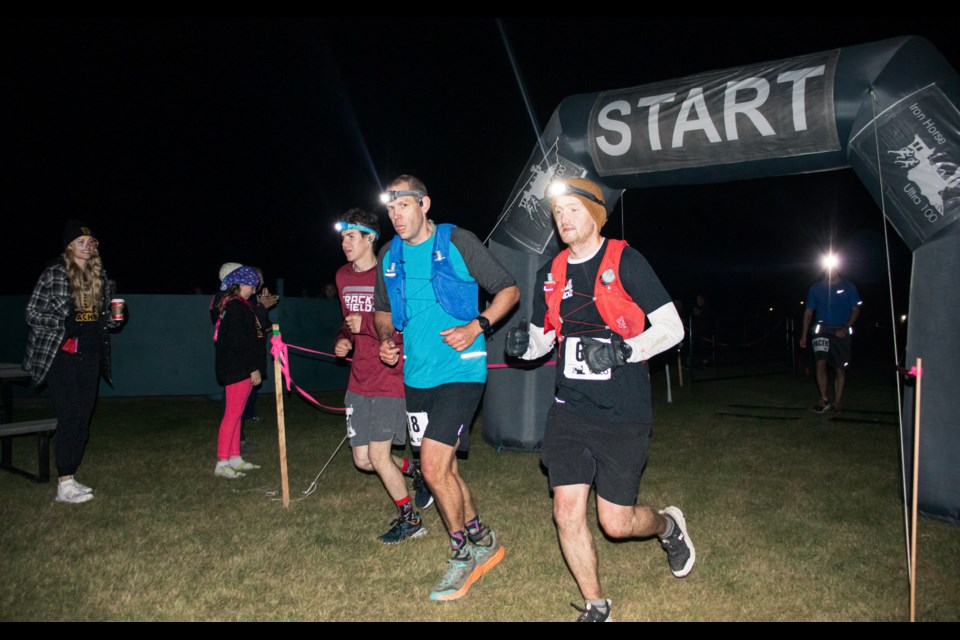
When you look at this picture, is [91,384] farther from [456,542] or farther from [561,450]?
[561,450]

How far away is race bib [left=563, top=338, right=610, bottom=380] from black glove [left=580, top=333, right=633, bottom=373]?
3.7 inches

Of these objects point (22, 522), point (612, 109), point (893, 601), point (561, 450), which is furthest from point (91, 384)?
point (893, 601)

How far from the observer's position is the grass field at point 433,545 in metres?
3.65

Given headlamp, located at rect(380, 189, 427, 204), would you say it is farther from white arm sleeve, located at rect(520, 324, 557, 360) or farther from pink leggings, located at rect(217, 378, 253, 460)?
pink leggings, located at rect(217, 378, 253, 460)

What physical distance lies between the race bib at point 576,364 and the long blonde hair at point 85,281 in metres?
4.47

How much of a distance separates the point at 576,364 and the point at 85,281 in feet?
15.2

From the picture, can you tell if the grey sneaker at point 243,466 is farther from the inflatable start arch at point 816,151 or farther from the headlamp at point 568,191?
the headlamp at point 568,191

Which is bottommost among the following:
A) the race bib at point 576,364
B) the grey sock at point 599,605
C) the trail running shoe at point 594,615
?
the trail running shoe at point 594,615

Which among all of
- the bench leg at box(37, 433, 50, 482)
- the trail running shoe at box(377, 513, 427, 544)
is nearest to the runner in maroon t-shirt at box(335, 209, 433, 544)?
the trail running shoe at box(377, 513, 427, 544)

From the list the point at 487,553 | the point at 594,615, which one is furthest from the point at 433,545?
the point at 594,615

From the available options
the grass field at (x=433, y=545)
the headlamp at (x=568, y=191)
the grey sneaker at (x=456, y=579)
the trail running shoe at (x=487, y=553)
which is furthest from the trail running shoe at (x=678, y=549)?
the headlamp at (x=568, y=191)

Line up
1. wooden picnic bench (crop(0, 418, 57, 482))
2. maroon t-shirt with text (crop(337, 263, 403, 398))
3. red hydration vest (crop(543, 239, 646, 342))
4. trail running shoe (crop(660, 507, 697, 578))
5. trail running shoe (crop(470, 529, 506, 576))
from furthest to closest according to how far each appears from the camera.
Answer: wooden picnic bench (crop(0, 418, 57, 482)) < maroon t-shirt with text (crop(337, 263, 403, 398)) < trail running shoe (crop(470, 529, 506, 576)) < trail running shoe (crop(660, 507, 697, 578)) < red hydration vest (crop(543, 239, 646, 342))

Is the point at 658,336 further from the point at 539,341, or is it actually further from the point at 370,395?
the point at 370,395

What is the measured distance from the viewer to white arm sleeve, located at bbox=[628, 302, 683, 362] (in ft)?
10.4
